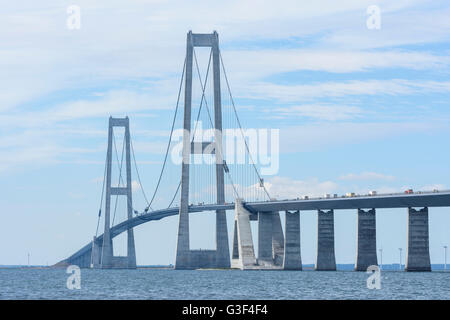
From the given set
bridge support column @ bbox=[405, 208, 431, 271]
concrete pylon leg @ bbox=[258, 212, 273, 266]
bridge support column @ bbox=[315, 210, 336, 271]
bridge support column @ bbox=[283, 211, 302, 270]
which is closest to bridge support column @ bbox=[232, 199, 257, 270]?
concrete pylon leg @ bbox=[258, 212, 273, 266]

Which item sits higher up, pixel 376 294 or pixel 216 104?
pixel 216 104

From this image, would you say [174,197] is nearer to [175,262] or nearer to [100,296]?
[175,262]

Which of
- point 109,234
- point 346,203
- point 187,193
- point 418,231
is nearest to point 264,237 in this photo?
point 187,193

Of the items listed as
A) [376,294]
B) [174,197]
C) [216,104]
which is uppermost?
[216,104]

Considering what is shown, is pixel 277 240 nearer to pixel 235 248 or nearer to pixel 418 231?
pixel 235 248

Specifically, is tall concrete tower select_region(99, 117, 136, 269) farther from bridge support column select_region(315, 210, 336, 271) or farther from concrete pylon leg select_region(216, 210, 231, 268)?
bridge support column select_region(315, 210, 336, 271)
